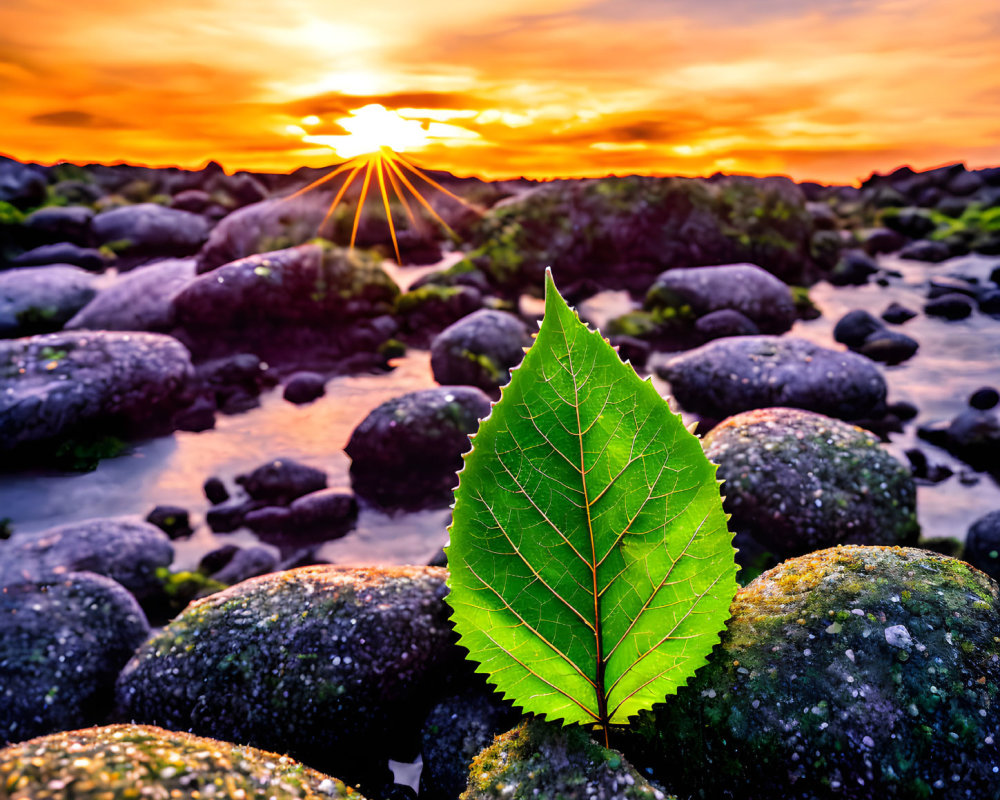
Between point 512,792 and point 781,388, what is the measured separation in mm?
6322

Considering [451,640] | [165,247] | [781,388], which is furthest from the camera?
[165,247]

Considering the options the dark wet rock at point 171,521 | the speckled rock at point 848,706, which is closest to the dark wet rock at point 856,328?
the speckled rock at point 848,706

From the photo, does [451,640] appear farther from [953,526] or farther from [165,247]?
[165,247]

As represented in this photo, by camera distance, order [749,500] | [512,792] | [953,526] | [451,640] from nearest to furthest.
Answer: [512,792], [451,640], [749,500], [953,526]

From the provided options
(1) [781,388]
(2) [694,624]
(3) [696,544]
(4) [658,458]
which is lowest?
(1) [781,388]

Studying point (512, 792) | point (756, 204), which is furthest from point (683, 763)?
point (756, 204)

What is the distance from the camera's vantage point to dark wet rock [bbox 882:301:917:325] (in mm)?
11094

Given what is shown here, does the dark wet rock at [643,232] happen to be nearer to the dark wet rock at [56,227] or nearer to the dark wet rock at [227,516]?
the dark wet rock at [227,516]

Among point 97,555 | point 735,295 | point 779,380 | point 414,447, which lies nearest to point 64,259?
point 97,555

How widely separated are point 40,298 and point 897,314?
14.4 metres

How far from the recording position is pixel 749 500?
15.5 feet

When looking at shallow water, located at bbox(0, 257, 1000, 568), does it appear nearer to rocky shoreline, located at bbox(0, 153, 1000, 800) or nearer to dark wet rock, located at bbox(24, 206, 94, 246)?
rocky shoreline, located at bbox(0, 153, 1000, 800)

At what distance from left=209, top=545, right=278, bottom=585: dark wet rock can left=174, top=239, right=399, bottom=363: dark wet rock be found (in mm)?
4771

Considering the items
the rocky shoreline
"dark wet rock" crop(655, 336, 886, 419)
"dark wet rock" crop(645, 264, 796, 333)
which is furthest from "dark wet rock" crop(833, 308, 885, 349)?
"dark wet rock" crop(655, 336, 886, 419)
